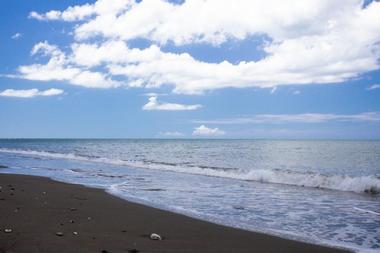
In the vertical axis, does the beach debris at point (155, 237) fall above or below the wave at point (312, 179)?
above

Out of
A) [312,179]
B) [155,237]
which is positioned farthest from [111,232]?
[312,179]

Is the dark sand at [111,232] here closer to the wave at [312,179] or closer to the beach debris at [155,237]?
the beach debris at [155,237]

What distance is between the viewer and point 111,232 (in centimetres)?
774

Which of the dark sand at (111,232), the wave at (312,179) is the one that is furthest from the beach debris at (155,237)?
the wave at (312,179)

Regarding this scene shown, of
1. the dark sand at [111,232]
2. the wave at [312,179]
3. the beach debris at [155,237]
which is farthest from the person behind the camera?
the wave at [312,179]

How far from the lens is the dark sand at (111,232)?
21.0 feet

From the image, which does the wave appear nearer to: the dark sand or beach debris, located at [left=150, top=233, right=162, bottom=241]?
the dark sand

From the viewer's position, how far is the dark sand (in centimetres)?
639

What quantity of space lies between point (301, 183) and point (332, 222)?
41.8 feet

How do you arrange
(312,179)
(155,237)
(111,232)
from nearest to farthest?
(155,237) → (111,232) → (312,179)

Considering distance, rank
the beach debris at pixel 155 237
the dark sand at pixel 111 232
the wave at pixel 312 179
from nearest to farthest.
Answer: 1. the dark sand at pixel 111 232
2. the beach debris at pixel 155 237
3. the wave at pixel 312 179

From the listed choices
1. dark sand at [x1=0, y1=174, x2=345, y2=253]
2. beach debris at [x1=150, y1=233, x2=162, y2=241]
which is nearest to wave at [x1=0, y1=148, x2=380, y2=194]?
dark sand at [x1=0, y1=174, x2=345, y2=253]

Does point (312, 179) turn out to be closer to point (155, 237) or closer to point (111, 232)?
point (155, 237)

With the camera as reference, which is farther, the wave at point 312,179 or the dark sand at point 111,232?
the wave at point 312,179
